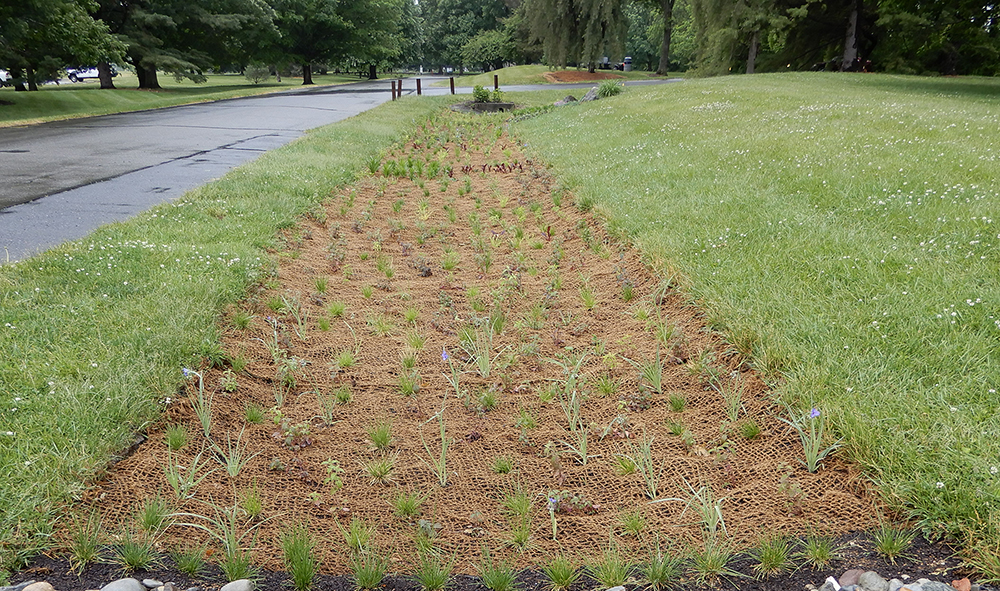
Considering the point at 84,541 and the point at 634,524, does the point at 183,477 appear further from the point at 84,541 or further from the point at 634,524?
the point at 634,524

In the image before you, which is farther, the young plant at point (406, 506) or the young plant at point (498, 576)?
the young plant at point (406, 506)

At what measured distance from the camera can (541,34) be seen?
124 feet

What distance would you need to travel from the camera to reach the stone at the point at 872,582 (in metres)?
2.18

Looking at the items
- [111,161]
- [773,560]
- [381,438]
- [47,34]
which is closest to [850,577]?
[773,560]

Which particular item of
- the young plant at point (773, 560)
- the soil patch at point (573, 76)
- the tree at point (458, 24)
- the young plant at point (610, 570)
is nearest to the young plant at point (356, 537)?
the young plant at point (610, 570)

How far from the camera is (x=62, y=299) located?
4.21m

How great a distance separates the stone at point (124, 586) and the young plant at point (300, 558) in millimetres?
492

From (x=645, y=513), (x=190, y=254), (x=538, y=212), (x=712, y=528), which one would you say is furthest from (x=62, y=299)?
(x=538, y=212)

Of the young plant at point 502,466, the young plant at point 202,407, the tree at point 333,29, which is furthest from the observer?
the tree at point 333,29

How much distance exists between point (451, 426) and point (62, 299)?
9.44 feet

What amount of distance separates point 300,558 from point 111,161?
10.1 m

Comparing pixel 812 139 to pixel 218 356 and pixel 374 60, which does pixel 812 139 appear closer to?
pixel 218 356

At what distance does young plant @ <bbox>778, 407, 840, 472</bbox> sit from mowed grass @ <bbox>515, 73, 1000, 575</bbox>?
86 mm

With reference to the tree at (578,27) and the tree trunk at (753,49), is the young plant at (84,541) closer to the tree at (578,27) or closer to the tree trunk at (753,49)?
the tree trunk at (753,49)
